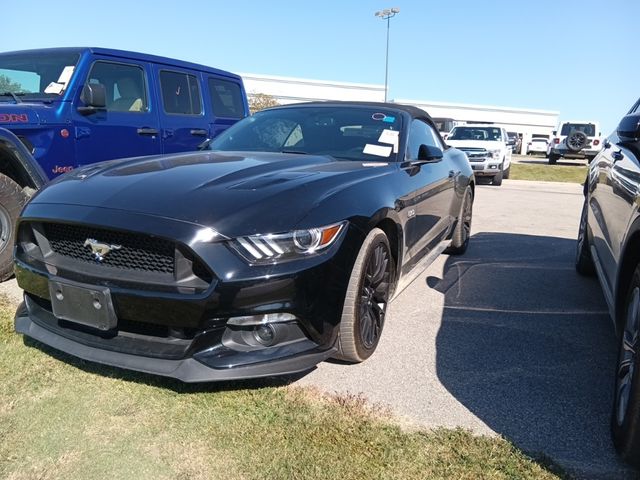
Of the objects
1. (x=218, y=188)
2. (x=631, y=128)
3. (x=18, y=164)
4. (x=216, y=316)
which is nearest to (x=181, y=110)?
(x=18, y=164)

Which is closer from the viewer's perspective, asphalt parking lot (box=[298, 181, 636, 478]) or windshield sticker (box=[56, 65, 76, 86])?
asphalt parking lot (box=[298, 181, 636, 478])

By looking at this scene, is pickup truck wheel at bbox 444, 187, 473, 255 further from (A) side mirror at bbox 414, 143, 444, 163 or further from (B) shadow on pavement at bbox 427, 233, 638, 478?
(A) side mirror at bbox 414, 143, 444, 163

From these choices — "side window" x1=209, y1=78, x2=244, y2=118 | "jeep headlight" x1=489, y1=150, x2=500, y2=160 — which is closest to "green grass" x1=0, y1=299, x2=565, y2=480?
"side window" x1=209, y1=78, x2=244, y2=118

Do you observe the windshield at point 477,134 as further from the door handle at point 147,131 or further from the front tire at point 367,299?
the front tire at point 367,299

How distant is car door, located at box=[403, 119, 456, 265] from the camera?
3.55 meters

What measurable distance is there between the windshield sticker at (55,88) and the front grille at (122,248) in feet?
9.10

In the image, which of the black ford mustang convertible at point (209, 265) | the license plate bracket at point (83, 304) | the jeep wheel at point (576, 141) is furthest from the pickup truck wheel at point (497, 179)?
the license plate bracket at point (83, 304)

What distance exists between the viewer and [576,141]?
2256cm

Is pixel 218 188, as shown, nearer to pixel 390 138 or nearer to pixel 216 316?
pixel 216 316

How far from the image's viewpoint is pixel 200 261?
2.18 meters

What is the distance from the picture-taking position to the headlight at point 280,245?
7.32ft

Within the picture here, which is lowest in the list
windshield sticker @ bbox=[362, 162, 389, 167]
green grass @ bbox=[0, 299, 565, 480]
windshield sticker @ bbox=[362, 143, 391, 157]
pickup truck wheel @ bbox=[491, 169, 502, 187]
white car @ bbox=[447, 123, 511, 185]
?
pickup truck wheel @ bbox=[491, 169, 502, 187]

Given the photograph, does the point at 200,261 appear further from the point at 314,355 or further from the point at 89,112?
the point at 89,112

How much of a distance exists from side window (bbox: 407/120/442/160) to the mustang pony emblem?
2196mm
